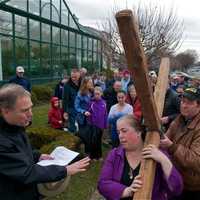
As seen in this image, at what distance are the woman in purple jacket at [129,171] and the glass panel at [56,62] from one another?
23117mm

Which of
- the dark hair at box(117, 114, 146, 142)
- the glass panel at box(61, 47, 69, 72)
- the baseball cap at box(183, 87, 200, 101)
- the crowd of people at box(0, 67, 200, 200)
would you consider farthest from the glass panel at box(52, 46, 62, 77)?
the dark hair at box(117, 114, 146, 142)

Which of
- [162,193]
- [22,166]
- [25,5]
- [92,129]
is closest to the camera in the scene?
[22,166]

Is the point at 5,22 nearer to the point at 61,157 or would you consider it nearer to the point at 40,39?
the point at 40,39

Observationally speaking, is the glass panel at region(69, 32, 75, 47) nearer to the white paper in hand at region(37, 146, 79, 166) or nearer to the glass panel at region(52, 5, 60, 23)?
the glass panel at region(52, 5, 60, 23)

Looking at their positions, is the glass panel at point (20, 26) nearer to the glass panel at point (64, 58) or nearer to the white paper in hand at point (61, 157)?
the glass panel at point (64, 58)

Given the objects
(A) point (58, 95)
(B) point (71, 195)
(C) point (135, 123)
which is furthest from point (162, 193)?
(A) point (58, 95)

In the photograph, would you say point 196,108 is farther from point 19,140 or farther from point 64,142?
point 64,142

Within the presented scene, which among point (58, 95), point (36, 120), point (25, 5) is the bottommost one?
point (36, 120)

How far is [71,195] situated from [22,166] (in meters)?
3.98

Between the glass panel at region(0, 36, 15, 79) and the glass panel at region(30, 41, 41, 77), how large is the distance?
9.11 ft

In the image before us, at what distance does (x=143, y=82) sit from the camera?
175 cm

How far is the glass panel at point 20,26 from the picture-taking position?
19172mm

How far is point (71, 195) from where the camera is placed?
20.1 feet

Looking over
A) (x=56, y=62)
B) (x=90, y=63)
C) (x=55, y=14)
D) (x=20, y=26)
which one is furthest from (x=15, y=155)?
(x=90, y=63)
